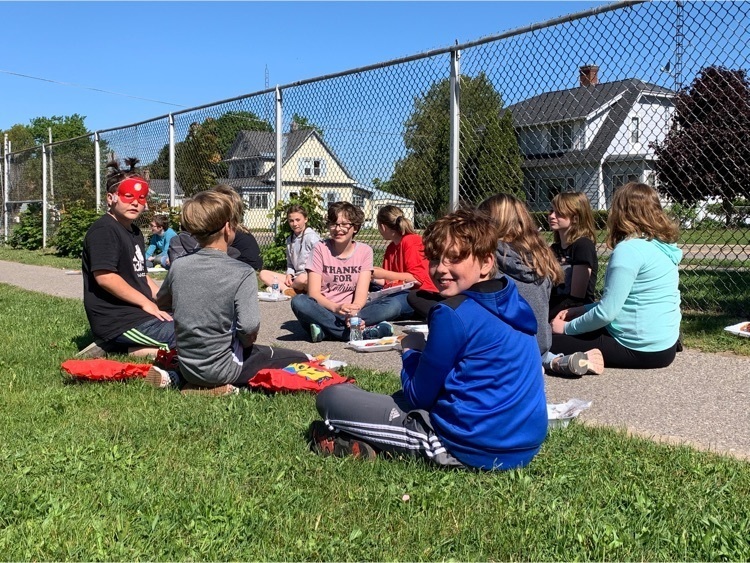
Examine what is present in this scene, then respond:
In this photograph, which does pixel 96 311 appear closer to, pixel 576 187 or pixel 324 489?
pixel 324 489

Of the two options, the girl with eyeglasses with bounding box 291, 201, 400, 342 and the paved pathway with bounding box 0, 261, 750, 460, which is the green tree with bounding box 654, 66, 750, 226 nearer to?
the paved pathway with bounding box 0, 261, 750, 460

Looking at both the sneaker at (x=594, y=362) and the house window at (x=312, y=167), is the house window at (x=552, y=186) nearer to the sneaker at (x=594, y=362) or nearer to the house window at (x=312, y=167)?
the sneaker at (x=594, y=362)

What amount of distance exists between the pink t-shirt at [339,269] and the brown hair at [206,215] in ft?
8.09

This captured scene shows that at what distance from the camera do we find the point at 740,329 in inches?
264

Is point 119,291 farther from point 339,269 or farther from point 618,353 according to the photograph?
point 618,353

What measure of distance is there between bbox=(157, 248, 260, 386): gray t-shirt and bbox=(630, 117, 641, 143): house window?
14.4 ft

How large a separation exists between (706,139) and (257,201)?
869 cm

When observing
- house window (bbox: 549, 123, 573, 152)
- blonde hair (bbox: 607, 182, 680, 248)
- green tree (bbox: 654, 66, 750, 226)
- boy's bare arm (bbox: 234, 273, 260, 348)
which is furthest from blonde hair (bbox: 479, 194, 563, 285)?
house window (bbox: 549, 123, 573, 152)

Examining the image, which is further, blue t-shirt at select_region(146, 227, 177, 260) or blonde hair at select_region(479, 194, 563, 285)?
blue t-shirt at select_region(146, 227, 177, 260)

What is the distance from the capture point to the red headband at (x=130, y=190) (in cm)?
657

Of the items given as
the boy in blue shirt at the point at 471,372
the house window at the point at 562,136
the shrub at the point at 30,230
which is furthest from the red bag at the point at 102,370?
the shrub at the point at 30,230

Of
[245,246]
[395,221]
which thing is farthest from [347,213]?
[245,246]

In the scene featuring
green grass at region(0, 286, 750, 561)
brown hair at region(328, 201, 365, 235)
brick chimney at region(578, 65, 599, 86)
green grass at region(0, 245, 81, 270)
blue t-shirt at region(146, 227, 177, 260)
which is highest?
brick chimney at region(578, 65, 599, 86)

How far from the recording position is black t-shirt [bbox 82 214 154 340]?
6375 millimetres
